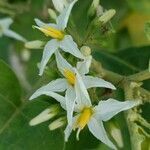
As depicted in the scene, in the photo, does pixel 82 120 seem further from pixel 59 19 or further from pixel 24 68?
pixel 24 68

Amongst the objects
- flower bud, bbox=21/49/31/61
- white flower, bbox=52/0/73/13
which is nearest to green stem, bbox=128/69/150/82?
white flower, bbox=52/0/73/13

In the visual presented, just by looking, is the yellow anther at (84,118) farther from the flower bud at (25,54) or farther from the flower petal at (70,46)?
the flower bud at (25,54)

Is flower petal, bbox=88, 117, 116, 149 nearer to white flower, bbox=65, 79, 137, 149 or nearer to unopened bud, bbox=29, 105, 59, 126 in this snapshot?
white flower, bbox=65, 79, 137, 149

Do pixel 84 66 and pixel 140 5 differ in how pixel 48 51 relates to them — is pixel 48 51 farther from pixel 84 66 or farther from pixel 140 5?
pixel 140 5

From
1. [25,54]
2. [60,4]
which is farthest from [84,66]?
[25,54]

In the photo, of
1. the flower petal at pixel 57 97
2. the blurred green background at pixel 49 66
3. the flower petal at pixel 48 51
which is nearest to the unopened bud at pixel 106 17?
the blurred green background at pixel 49 66
